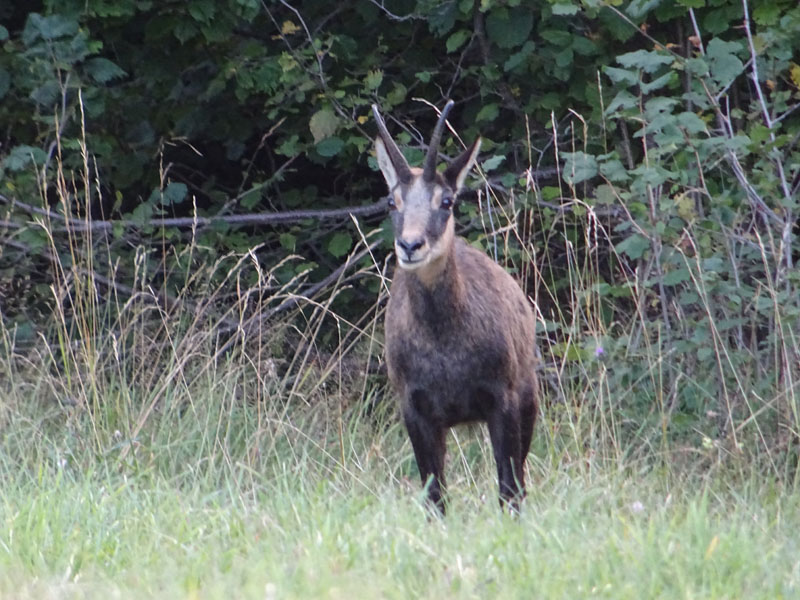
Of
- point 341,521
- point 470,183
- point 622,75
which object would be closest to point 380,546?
point 341,521

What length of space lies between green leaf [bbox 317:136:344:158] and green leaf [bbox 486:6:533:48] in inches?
45.1

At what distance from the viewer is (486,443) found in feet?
23.0

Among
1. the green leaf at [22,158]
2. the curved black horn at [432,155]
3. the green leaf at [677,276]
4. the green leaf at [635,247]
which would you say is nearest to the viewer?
the curved black horn at [432,155]

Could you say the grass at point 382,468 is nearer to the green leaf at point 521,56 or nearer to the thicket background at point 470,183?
the thicket background at point 470,183

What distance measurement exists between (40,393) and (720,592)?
4.54 meters

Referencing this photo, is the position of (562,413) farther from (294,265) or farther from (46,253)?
(46,253)

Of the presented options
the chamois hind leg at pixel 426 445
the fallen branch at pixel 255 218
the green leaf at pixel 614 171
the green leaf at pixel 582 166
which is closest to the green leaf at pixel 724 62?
the green leaf at pixel 614 171

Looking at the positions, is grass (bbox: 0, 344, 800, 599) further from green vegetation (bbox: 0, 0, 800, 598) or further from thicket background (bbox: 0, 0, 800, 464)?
thicket background (bbox: 0, 0, 800, 464)

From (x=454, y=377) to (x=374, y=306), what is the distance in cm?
179

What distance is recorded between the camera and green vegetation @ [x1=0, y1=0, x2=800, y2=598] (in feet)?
14.2

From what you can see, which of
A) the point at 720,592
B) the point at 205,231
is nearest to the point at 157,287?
the point at 205,231

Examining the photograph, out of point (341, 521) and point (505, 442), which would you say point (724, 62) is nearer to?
point (505, 442)

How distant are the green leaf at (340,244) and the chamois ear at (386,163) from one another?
7.16 feet

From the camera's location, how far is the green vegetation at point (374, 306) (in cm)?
434
